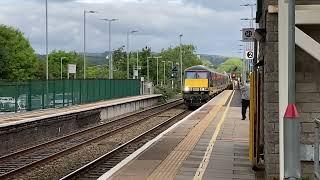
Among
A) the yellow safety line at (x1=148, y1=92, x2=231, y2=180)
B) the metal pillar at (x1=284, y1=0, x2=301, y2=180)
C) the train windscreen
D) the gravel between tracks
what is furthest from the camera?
the train windscreen

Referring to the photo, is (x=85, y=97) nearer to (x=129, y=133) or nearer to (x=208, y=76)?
(x=208, y=76)

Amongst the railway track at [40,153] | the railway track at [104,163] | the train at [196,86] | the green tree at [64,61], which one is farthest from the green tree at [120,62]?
the railway track at [104,163]

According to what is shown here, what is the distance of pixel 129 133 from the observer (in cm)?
2600

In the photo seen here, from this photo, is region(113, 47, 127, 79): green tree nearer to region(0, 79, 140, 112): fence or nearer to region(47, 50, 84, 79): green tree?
region(47, 50, 84, 79): green tree

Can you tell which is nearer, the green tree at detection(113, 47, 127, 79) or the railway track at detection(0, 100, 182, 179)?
the railway track at detection(0, 100, 182, 179)

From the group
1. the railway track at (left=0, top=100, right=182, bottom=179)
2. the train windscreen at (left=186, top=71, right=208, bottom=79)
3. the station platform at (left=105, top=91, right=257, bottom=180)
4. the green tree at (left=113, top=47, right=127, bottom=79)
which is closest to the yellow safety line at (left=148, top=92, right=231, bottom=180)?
the station platform at (left=105, top=91, right=257, bottom=180)

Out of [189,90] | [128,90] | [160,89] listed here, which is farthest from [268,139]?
[160,89]

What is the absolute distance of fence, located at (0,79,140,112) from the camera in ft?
102

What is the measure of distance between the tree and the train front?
54.2 metres

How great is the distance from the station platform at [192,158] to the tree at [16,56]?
77.8m

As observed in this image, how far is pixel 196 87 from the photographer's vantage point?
44906 mm

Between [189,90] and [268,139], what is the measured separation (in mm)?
34840

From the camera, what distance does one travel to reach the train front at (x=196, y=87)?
147 ft

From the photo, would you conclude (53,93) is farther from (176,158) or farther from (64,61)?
(64,61)
